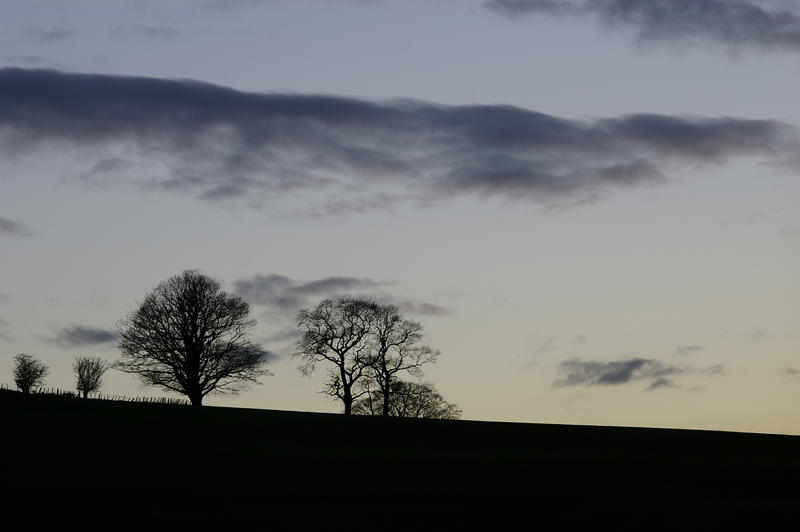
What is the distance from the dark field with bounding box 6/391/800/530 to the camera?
26750mm

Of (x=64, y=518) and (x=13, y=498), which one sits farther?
(x=13, y=498)

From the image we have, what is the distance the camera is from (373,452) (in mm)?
38469

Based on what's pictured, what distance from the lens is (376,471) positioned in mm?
33500

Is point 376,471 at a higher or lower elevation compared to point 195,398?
lower

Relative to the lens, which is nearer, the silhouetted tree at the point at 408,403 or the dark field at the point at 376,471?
the dark field at the point at 376,471

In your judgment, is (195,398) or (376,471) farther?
(195,398)

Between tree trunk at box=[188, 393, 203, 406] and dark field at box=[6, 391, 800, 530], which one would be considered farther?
tree trunk at box=[188, 393, 203, 406]

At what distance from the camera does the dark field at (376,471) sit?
87.8 ft

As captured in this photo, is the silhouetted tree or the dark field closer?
→ the dark field

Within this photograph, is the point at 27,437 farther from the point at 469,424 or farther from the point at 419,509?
the point at 469,424

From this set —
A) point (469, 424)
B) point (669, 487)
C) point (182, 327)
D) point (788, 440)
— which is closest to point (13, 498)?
point (669, 487)

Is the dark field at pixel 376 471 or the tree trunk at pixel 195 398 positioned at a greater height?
the tree trunk at pixel 195 398

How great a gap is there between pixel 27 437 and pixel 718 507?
24.4 meters

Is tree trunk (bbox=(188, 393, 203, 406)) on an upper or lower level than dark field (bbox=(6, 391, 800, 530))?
upper
